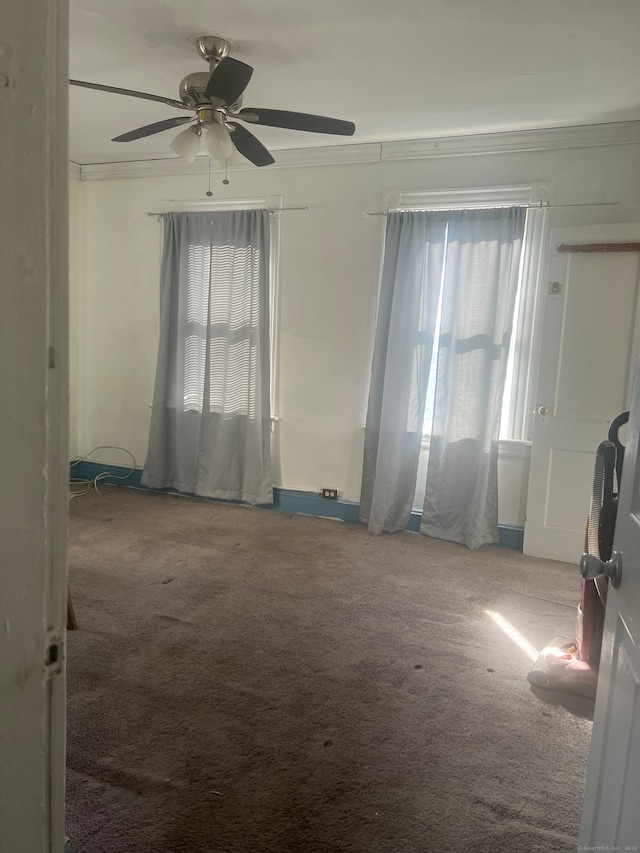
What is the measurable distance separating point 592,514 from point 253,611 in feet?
5.47

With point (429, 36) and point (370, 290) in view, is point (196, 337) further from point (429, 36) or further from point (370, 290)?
point (429, 36)

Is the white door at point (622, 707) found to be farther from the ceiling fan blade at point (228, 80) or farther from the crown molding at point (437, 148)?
the crown molding at point (437, 148)

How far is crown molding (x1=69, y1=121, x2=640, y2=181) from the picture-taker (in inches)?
140

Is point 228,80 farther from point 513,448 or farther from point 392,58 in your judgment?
point 513,448

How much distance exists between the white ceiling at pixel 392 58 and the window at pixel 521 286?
1.27 ft

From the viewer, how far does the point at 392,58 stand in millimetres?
2807

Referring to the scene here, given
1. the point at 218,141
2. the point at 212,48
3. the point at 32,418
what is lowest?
the point at 32,418

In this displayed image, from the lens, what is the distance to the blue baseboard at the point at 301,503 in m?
3.98

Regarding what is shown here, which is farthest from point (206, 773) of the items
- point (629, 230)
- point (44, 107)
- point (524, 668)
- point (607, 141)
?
point (607, 141)

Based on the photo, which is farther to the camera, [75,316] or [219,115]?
[75,316]

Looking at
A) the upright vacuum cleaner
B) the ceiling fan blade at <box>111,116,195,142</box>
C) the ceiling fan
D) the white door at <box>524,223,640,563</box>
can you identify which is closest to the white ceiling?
the ceiling fan

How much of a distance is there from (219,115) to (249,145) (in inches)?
11.1

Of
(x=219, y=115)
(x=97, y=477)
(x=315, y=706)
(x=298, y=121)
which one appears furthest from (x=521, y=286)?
(x=97, y=477)

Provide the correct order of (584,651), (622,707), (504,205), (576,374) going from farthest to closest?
(504,205) < (576,374) < (584,651) < (622,707)
